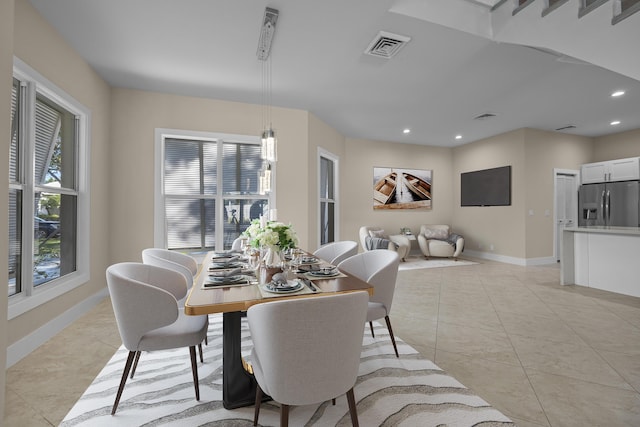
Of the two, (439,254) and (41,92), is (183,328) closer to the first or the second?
(41,92)

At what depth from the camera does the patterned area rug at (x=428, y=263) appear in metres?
6.37

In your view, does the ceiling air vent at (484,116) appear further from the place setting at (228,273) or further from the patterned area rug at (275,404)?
the place setting at (228,273)

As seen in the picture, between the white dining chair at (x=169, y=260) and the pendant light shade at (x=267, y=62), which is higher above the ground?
the pendant light shade at (x=267, y=62)

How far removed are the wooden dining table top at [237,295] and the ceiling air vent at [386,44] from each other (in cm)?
229

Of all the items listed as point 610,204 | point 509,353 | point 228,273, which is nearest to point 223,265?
point 228,273

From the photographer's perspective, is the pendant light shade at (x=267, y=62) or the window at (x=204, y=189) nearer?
the pendant light shade at (x=267, y=62)

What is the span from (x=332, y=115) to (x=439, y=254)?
3.95 m

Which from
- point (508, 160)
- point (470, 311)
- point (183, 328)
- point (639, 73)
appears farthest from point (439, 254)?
point (183, 328)

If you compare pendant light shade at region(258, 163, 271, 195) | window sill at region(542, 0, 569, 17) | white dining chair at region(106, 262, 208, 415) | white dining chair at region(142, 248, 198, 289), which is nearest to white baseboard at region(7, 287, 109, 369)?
white dining chair at region(142, 248, 198, 289)

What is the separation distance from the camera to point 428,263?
6707 millimetres

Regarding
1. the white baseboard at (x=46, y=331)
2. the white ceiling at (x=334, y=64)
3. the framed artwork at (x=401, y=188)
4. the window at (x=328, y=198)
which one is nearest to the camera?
the white baseboard at (x=46, y=331)

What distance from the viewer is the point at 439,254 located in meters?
7.06

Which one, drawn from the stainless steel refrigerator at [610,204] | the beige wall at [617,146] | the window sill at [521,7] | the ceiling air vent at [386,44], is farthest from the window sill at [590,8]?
the beige wall at [617,146]

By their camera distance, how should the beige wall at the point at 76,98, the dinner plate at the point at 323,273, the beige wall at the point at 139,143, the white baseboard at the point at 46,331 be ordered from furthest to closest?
the beige wall at the point at 139,143
the beige wall at the point at 76,98
the white baseboard at the point at 46,331
the dinner plate at the point at 323,273
